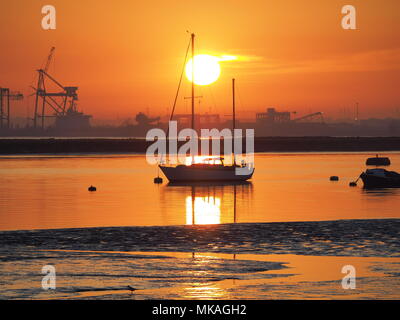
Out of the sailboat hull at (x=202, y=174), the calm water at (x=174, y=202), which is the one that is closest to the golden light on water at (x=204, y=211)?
the calm water at (x=174, y=202)

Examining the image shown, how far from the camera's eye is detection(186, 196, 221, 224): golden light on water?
3434 cm

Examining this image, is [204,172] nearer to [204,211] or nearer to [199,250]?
[204,211]

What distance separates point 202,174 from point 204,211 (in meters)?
29.0

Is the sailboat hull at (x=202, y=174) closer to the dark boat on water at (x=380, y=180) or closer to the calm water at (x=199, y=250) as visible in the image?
the dark boat on water at (x=380, y=180)

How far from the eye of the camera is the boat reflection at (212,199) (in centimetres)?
3607

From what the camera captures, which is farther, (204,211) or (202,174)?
(202,174)

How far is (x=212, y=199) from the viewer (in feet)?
165

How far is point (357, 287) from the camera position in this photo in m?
16.1

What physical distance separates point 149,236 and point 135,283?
335 inches

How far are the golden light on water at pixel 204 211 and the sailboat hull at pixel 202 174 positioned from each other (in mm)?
16882

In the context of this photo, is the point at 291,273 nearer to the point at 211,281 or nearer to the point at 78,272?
the point at 211,281

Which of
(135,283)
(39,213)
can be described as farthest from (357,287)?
(39,213)

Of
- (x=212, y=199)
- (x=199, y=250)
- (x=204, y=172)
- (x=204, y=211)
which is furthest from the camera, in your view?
(x=204, y=172)

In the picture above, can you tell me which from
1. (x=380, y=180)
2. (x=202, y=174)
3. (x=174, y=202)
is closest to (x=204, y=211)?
(x=174, y=202)
